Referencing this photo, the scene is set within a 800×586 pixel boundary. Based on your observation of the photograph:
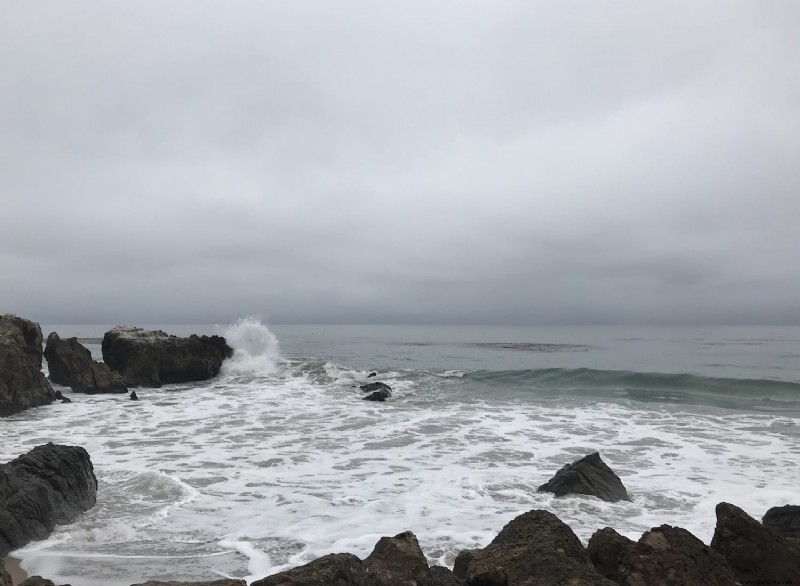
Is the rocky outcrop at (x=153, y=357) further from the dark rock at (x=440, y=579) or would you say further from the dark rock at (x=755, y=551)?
the dark rock at (x=755, y=551)

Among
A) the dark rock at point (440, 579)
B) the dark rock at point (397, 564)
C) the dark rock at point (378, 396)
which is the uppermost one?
the dark rock at point (397, 564)

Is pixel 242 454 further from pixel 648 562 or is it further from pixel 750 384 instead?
pixel 750 384

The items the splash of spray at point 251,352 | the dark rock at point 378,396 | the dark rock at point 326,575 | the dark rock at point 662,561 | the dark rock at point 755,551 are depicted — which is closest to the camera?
the dark rock at point 326,575

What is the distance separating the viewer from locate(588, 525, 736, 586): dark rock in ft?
15.1

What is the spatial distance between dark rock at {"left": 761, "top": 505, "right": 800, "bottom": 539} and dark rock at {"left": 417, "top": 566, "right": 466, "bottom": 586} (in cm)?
437

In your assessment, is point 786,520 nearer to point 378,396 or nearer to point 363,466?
point 363,466

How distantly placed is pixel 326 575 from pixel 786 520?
6.25 m

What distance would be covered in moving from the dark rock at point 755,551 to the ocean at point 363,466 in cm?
225

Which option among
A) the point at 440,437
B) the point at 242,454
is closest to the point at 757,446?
the point at 440,437

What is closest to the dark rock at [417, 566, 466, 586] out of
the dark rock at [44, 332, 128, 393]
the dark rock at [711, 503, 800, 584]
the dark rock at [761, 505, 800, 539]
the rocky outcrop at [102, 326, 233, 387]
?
the dark rock at [711, 503, 800, 584]

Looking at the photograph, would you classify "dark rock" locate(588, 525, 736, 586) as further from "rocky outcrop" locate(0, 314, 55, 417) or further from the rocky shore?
"rocky outcrop" locate(0, 314, 55, 417)

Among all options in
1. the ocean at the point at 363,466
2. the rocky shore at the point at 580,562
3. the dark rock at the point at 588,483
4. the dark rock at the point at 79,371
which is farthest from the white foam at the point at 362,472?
the dark rock at the point at 79,371

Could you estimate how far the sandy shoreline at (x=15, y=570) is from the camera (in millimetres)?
5867

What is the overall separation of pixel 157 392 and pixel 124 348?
4.48 meters
